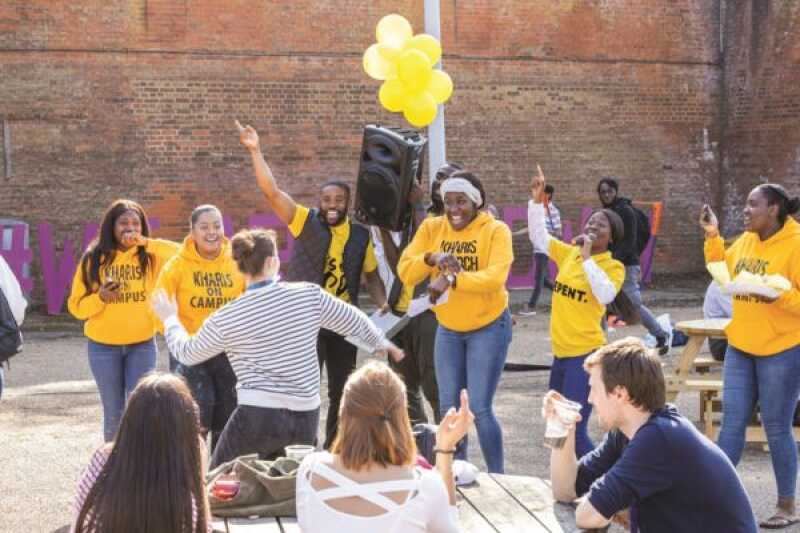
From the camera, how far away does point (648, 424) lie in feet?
12.8

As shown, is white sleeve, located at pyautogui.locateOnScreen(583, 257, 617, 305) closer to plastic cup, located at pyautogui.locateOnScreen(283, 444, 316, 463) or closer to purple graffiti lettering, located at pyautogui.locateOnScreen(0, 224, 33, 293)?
plastic cup, located at pyautogui.locateOnScreen(283, 444, 316, 463)

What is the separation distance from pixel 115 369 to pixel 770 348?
3.78 m

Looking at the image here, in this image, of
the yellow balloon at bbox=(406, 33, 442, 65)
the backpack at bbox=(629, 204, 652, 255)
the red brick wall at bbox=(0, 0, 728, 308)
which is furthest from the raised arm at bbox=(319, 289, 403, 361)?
the red brick wall at bbox=(0, 0, 728, 308)

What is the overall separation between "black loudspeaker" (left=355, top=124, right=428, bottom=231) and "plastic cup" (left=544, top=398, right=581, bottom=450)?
3.63 metres

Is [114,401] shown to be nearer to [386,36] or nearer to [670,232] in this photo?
[386,36]

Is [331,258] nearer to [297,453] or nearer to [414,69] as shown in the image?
[414,69]

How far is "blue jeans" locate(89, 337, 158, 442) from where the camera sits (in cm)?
701

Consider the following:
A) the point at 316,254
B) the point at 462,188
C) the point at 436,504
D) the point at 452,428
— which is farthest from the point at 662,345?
the point at 436,504

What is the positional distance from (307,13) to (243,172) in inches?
103

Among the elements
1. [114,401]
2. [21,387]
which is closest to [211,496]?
[114,401]

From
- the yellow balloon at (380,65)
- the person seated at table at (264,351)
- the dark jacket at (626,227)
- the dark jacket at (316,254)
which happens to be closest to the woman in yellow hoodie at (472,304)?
the dark jacket at (316,254)

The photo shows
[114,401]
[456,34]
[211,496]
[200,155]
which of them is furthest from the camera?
[456,34]

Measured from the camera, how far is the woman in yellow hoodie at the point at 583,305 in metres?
6.87

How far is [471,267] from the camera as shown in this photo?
22.4 ft
